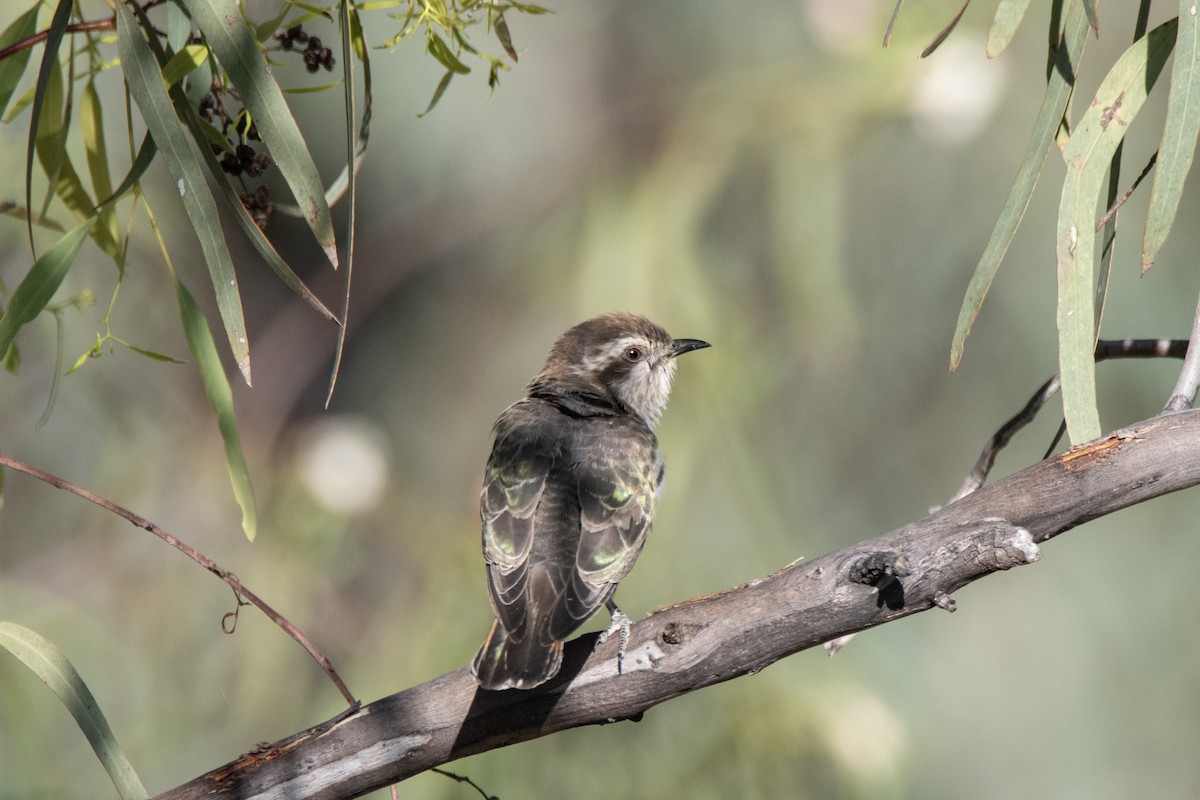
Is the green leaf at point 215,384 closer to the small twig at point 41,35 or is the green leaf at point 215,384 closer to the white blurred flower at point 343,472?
the small twig at point 41,35

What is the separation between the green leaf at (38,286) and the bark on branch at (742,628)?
2.55ft

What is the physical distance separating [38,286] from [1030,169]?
5.27 ft

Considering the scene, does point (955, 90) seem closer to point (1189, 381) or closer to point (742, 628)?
point (1189, 381)

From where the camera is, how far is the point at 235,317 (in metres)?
1.78

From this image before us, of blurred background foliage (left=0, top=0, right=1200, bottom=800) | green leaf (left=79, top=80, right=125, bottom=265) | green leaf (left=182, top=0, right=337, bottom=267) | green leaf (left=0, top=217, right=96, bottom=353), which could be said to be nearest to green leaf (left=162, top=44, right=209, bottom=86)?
green leaf (left=182, top=0, right=337, bottom=267)

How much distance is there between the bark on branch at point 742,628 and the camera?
1792 mm

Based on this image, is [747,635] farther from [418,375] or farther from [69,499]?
[418,375]

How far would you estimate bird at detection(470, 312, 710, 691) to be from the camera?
2141 mm

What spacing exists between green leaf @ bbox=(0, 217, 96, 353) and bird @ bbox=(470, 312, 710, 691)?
2.98 feet

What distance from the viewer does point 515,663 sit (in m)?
1.94

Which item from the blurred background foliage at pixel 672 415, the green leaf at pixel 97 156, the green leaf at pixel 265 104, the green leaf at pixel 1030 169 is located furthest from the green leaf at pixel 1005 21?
the blurred background foliage at pixel 672 415

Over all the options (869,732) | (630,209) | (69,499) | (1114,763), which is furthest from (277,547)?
(1114,763)

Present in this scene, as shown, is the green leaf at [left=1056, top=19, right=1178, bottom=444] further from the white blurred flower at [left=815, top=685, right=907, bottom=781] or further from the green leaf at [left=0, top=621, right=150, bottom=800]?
the white blurred flower at [left=815, top=685, right=907, bottom=781]

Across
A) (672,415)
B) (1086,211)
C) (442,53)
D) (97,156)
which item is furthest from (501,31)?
(672,415)
